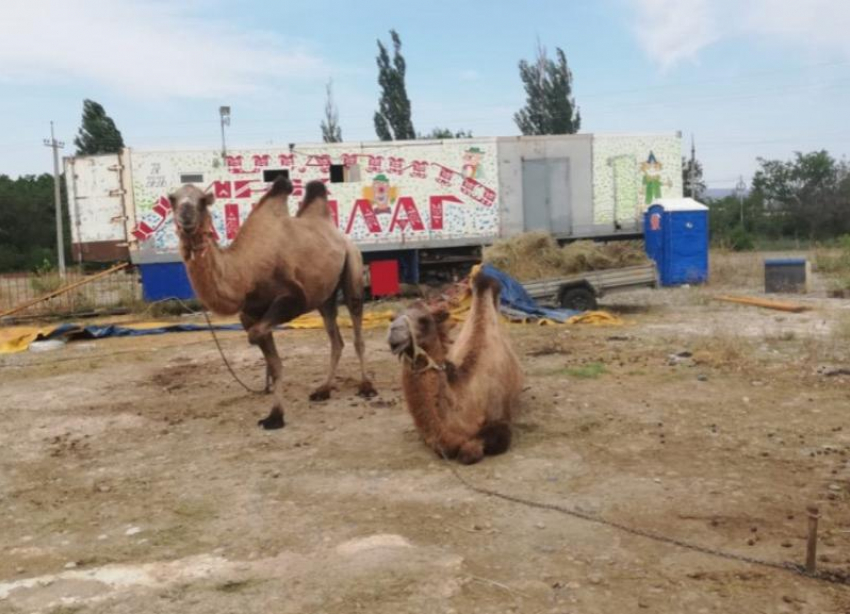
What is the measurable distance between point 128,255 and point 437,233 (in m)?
6.60

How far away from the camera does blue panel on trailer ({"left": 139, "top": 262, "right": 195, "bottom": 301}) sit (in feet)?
57.2

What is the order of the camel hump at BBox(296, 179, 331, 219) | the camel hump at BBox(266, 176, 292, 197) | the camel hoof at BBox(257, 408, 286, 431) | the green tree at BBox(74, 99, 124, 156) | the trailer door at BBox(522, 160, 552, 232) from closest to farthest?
the camel hoof at BBox(257, 408, 286, 431) → the camel hump at BBox(266, 176, 292, 197) → the camel hump at BBox(296, 179, 331, 219) → the trailer door at BBox(522, 160, 552, 232) → the green tree at BBox(74, 99, 124, 156)

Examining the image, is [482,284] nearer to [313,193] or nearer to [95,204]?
[313,193]

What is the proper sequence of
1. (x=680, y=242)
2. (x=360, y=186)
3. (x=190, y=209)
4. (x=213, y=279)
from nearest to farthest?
(x=190, y=209)
(x=213, y=279)
(x=680, y=242)
(x=360, y=186)

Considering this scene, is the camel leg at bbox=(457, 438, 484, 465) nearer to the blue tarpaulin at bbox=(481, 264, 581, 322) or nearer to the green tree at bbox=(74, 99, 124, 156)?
the blue tarpaulin at bbox=(481, 264, 581, 322)

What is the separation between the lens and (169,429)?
716cm

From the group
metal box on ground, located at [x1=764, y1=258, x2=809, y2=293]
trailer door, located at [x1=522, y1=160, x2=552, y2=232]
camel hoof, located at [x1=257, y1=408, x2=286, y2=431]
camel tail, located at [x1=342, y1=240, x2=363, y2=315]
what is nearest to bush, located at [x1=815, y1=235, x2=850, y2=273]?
metal box on ground, located at [x1=764, y1=258, x2=809, y2=293]

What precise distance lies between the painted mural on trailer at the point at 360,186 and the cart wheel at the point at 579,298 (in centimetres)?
486

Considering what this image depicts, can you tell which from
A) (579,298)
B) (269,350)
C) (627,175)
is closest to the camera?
(269,350)

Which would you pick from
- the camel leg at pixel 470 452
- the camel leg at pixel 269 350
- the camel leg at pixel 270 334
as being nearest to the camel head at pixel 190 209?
the camel leg at pixel 270 334

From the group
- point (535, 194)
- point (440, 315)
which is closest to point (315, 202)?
point (440, 315)

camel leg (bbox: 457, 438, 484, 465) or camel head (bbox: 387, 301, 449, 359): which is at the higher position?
camel head (bbox: 387, 301, 449, 359)

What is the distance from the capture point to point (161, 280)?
1745cm

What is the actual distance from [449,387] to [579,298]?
29.0 feet
